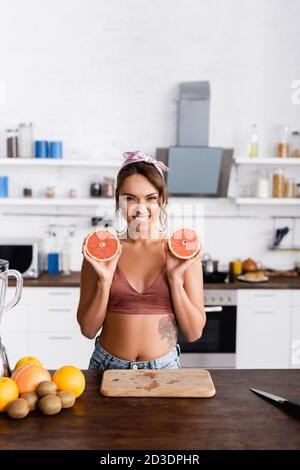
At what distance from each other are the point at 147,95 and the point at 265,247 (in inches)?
A: 64.3

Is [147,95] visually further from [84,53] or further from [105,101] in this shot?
[84,53]

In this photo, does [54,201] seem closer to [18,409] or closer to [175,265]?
[175,265]

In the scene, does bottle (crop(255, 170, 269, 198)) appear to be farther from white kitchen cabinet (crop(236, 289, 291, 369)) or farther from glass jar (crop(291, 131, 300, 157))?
white kitchen cabinet (crop(236, 289, 291, 369))

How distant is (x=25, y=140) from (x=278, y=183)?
2085 mm

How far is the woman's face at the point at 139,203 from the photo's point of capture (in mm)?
1778

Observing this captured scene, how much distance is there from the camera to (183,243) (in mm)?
1646

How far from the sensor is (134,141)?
4402 millimetres

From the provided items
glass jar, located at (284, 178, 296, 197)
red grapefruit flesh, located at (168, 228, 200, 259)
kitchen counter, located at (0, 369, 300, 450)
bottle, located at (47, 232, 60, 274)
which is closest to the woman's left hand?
red grapefruit flesh, located at (168, 228, 200, 259)

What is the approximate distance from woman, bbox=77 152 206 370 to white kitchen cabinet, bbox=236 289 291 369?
2.10m

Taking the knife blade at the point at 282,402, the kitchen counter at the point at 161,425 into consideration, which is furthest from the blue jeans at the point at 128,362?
the knife blade at the point at 282,402

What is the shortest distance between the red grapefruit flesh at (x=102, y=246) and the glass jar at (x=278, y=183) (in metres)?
2.92

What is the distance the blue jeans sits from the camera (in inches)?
70.2
